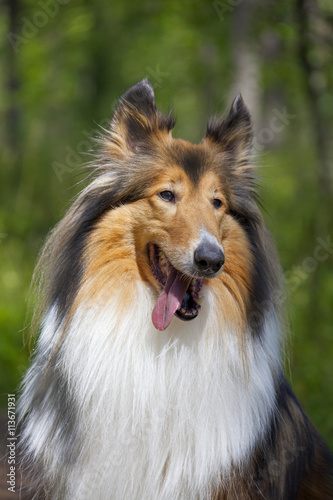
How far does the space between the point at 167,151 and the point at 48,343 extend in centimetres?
124

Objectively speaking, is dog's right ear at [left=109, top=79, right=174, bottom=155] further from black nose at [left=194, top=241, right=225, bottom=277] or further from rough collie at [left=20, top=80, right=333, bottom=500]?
black nose at [left=194, top=241, right=225, bottom=277]

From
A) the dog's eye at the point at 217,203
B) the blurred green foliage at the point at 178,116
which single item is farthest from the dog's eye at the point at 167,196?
the blurred green foliage at the point at 178,116

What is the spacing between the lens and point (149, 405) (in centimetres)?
314

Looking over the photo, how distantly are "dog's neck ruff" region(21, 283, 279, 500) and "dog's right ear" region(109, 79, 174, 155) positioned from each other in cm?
85

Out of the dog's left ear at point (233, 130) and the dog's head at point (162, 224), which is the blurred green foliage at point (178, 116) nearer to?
the dog's left ear at point (233, 130)

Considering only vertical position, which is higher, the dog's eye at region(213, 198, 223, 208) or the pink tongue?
the dog's eye at region(213, 198, 223, 208)

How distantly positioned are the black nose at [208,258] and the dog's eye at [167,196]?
0.39 meters

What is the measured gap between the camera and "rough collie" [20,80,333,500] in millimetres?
3127

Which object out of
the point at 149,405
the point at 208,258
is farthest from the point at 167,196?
the point at 149,405

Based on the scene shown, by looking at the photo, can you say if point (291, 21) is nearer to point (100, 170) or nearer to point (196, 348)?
point (100, 170)

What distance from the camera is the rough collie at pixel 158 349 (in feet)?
10.3

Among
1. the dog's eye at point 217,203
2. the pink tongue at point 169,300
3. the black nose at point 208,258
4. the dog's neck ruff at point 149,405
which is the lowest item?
the dog's neck ruff at point 149,405

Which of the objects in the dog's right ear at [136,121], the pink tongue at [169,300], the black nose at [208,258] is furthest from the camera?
the dog's right ear at [136,121]

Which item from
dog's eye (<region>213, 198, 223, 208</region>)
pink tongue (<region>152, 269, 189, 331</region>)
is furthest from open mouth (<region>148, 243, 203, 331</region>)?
dog's eye (<region>213, 198, 223, 208</region>)
